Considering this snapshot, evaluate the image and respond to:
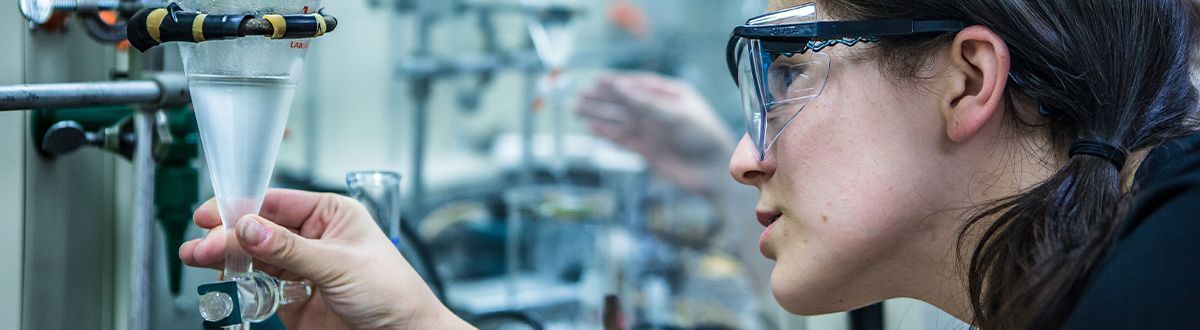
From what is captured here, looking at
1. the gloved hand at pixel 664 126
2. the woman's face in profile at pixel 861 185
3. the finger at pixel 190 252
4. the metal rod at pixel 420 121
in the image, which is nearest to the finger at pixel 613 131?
the gloved hand at pixel 664 126

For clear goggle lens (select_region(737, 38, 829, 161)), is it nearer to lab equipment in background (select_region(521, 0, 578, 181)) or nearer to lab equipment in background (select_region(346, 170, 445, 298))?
lab equipment in background (select_region(346, 170, 445, 298))

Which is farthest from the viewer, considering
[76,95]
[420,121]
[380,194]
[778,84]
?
[420,121]

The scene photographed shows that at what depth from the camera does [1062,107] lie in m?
0.84

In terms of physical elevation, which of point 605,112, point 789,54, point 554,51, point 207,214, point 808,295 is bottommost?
point 808,295

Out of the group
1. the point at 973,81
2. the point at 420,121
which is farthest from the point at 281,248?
the point at 420,121

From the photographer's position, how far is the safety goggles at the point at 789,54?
854 millimetres

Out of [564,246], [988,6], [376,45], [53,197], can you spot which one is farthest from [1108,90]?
[376,45]

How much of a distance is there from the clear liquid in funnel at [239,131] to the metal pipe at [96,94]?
12cm

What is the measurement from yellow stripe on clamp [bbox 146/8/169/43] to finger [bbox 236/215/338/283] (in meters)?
0.14

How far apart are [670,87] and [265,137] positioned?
1.50 m

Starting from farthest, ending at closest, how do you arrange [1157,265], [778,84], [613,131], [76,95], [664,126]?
[613,131]
[664,126]
[778,84]
[76,95]
[1157,265]

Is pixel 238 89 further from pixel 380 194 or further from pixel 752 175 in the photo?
pixel 752 175

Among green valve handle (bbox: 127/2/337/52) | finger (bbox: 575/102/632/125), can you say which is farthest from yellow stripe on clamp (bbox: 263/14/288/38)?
finger (bbox: 575/102/632/125)

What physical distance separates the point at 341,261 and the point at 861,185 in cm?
44
